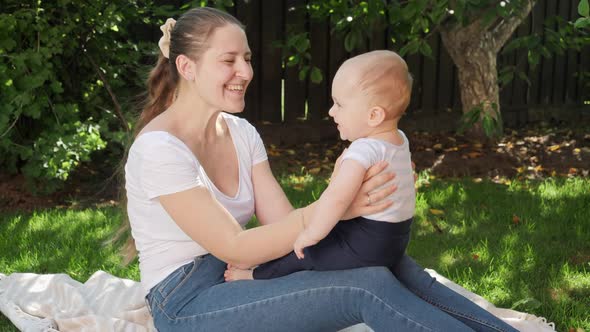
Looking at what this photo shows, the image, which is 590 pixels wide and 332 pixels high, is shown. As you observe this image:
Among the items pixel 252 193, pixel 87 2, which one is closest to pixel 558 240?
pixel 252 193

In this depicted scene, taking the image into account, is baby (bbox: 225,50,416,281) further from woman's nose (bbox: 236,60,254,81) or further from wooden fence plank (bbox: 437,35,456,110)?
wooden fence plank (bbox: 437,35,456,110)

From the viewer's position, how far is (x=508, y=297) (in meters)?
3.50

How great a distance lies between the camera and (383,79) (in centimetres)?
233

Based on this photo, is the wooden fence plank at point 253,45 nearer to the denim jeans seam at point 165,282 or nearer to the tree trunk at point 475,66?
the tree trunk at point 475,66

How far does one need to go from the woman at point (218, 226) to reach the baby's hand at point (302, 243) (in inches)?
2.8

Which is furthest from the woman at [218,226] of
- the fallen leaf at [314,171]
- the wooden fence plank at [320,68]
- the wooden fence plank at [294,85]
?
the wooden fence plank at [320,68]

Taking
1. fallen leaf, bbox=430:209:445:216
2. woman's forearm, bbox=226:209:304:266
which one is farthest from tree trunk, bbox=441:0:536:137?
woman's forearm, bbox=226:209:304:266

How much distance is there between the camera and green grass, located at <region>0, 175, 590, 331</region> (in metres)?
3.55

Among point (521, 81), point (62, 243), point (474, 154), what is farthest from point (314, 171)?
point (521, 81)

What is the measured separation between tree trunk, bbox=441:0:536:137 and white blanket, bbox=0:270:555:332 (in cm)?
319

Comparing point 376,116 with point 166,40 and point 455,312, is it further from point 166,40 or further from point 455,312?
point 166,40

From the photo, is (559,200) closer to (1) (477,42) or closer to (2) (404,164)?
(1) (477,42)

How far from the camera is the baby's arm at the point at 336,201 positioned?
2266 millimetres

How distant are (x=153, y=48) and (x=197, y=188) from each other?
125 inches
